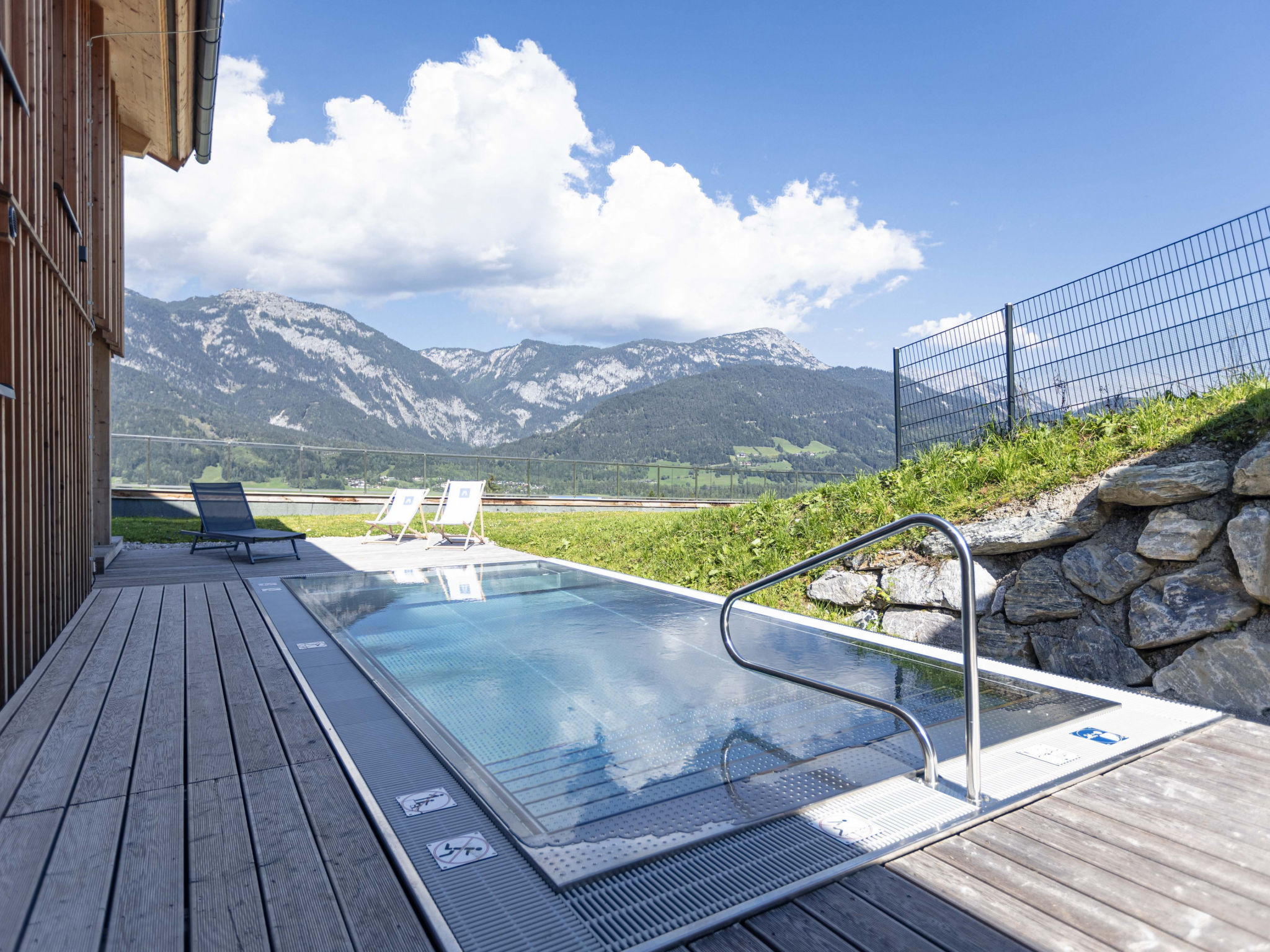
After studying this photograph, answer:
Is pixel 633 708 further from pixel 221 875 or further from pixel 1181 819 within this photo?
pixel 1181 819

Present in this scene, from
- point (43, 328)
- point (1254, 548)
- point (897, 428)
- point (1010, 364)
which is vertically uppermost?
point (1010, 364)

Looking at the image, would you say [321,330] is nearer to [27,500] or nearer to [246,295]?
[246,295]

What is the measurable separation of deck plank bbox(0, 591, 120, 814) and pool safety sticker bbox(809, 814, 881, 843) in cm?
A: 212

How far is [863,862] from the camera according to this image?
1608 mm

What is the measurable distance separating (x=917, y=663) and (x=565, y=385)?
174 m

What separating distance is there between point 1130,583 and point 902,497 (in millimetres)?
1869

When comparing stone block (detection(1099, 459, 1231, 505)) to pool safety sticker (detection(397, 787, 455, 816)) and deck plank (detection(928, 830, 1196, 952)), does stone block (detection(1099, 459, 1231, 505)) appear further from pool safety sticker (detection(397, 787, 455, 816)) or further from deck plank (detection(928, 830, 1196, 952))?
pool safety sticker (detection(397, 787, 455, 816))

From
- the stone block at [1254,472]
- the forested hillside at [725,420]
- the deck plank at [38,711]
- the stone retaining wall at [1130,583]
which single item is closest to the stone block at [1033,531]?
the stone retaining wall at [1130,583]

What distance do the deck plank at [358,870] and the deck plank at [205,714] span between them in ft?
0.91

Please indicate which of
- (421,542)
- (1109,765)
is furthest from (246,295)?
(1109,765)

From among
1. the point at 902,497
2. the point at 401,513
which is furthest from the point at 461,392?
the point at 902,497

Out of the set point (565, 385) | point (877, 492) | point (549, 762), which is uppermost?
point (565, 385)

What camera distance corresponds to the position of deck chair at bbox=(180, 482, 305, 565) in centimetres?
689

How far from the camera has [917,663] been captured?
3.29m
